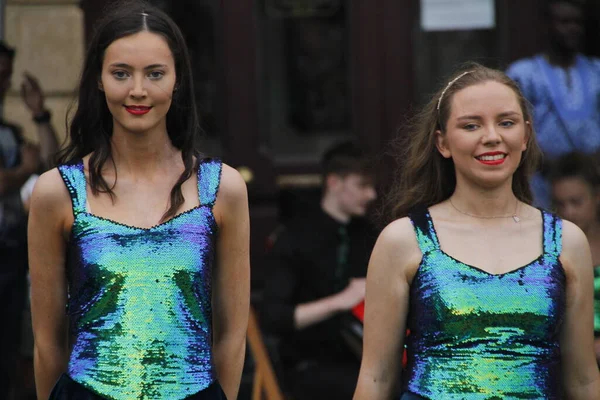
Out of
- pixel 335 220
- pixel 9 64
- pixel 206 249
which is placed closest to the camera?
pixel 206 249

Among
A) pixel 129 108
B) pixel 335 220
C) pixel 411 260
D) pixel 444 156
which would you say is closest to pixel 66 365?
pixel 129 108

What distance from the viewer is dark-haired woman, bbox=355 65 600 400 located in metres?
3.41

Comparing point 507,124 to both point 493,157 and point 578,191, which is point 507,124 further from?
point 578,191

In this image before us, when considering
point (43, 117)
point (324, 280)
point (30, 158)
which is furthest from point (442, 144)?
point (43, 117)

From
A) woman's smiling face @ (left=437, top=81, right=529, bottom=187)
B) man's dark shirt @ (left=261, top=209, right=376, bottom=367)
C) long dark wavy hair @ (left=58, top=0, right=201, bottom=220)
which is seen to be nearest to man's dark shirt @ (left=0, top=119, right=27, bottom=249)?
man's dark shirt @ (left=261, top=209, right=376, bottom=367)

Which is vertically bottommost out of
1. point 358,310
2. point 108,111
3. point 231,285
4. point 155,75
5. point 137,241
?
point 358,310

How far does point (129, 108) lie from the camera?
3467 millimetres

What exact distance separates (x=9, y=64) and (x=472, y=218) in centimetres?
339

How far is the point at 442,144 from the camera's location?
12.2 feet

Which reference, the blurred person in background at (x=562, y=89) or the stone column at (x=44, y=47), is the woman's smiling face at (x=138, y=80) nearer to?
the blurred person in background at (x=562, y=89)

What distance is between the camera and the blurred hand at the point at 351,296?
18.2ft

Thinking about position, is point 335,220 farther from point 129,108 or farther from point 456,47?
point 129,108

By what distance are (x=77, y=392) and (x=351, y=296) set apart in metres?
2.39

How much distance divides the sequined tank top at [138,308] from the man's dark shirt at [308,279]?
7.13 ft
